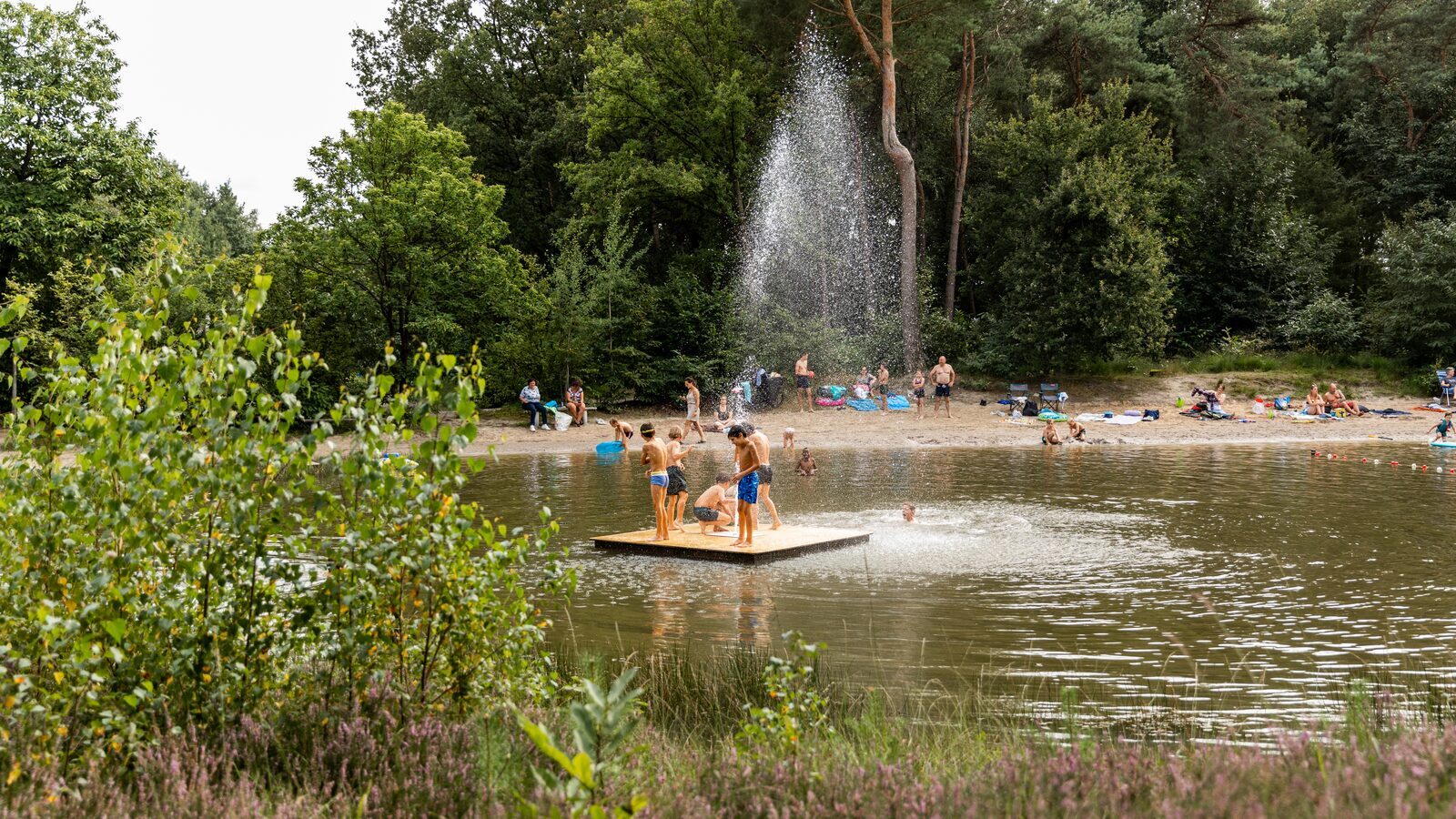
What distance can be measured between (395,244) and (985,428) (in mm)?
19145

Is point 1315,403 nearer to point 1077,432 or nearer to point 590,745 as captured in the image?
point 1077,432

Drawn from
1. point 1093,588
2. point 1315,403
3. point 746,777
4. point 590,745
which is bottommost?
point 1093,588

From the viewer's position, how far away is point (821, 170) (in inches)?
1719

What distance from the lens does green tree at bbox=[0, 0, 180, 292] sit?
127 ft

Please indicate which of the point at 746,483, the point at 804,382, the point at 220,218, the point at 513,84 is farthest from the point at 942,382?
the point at 220,218

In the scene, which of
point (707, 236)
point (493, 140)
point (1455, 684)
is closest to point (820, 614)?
point (1455, 684)

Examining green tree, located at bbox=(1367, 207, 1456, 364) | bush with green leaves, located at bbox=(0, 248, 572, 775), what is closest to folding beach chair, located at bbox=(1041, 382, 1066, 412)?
green tree, located at bbox=(1367, 207, 1456, 364)

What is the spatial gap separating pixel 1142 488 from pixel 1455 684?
13.2 meters

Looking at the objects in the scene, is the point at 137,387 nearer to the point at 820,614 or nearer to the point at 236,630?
the point at 236,630

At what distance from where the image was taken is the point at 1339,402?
3531 cm

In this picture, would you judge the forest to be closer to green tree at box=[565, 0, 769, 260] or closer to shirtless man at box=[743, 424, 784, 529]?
green tree at box=[565, 0, 769, 260]

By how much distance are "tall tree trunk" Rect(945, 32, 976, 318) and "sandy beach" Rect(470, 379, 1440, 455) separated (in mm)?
8763

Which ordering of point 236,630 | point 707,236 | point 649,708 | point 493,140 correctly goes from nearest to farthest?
point 236,630 → point 649,708 → point 707,236 → point 493,140

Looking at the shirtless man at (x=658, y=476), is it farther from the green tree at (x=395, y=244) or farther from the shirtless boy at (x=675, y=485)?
the green tree at (x=395, y=244)
